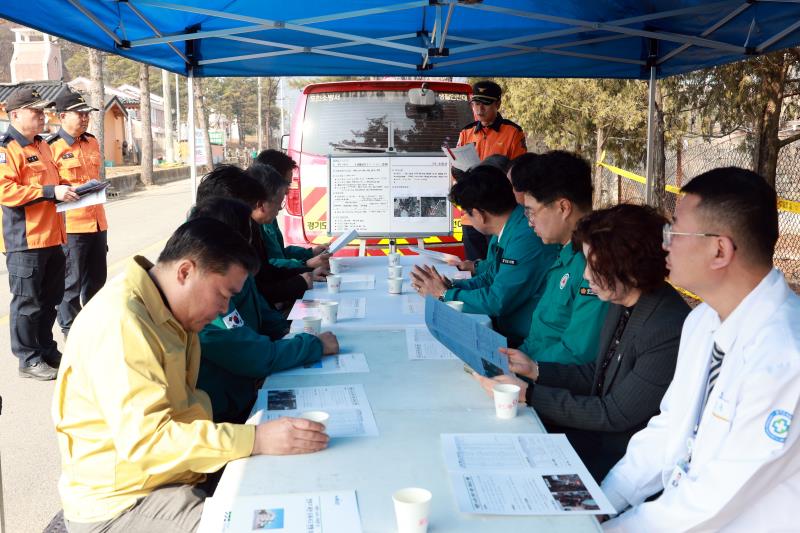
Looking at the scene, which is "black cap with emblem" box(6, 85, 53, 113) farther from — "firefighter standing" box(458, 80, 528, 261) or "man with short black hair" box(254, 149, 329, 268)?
"firefighter standing" box(458, 80, 528, 261)

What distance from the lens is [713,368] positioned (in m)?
1.89

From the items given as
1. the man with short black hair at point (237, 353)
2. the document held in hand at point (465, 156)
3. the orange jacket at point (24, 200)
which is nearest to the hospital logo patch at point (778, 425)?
the man with short black hair at point (237, 353)

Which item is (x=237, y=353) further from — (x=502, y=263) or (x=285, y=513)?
(x=502, y=263)

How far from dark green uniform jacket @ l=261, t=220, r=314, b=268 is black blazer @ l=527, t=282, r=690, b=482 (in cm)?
273

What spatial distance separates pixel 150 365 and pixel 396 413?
0.77 meters

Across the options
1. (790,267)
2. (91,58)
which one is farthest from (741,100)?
(91,58)

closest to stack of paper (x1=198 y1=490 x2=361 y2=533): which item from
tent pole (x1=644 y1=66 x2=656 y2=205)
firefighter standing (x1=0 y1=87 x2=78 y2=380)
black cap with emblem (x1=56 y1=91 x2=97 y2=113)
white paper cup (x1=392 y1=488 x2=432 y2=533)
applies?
white paper cup (x1=392 y1=488 x2=432 y2=533)

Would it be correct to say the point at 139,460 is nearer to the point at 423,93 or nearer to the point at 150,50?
the point at 150,50

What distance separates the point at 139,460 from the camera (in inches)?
75.2

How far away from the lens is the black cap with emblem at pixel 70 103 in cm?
635

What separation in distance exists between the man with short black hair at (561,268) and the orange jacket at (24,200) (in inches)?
141

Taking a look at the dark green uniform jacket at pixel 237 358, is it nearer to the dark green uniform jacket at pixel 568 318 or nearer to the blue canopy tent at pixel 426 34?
the dark green uniform jacket at pixel 568 318

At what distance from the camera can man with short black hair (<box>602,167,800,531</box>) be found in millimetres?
1625

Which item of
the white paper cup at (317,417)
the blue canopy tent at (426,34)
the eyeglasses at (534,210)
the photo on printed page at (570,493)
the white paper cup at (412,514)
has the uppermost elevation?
the blue canopy tent at (426,34)
